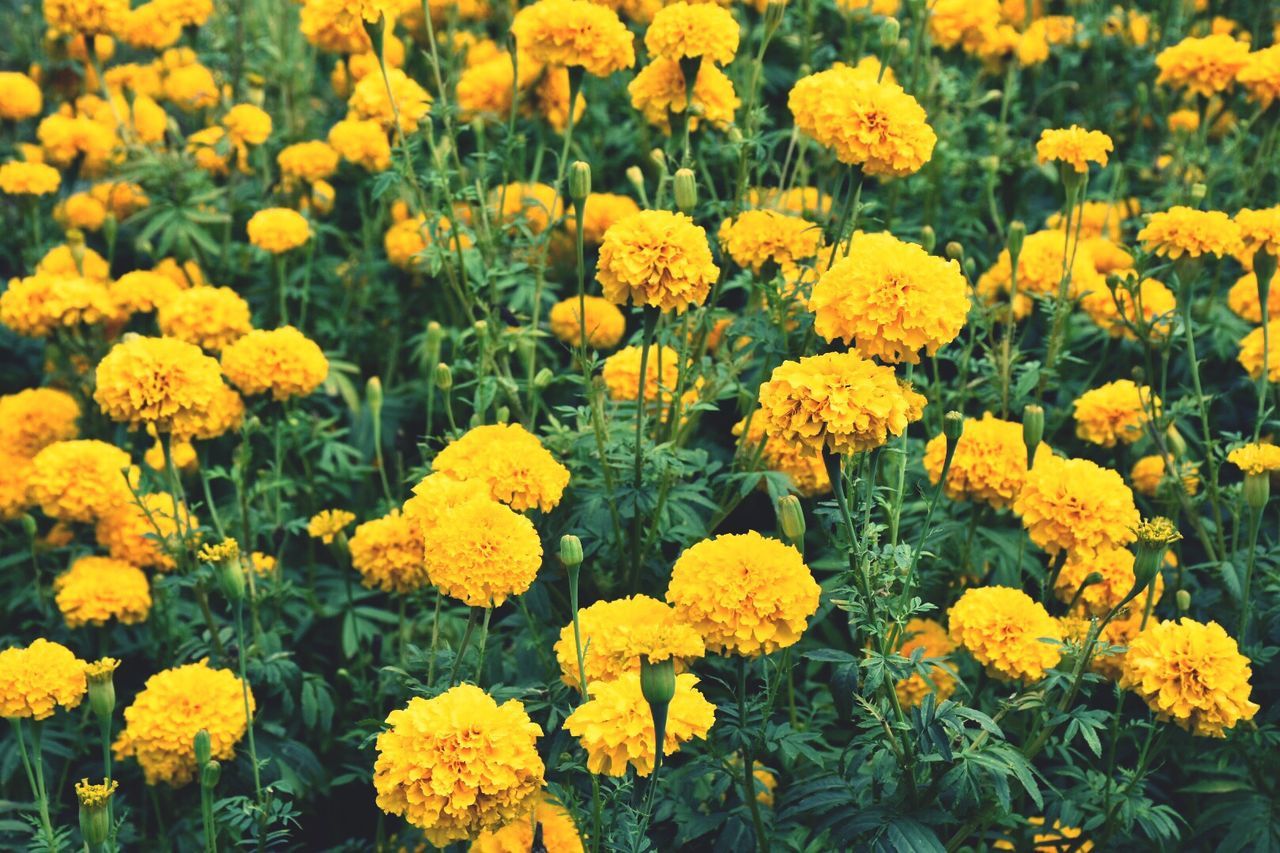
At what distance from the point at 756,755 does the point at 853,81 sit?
1.35 m

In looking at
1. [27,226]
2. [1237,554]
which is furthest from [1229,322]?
[27,226]

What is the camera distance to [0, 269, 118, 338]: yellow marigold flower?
11.4ft

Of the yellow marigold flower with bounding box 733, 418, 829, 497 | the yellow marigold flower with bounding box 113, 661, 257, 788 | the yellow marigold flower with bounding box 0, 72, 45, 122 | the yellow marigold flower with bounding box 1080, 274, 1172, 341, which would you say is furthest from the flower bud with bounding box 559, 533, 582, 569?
the yellow marigold flower with bounding box 0, 72, 45, 122

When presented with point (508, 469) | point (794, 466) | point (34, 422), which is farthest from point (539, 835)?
point (34, 422)

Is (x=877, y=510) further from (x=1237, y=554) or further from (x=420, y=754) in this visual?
(x=420, y=754)

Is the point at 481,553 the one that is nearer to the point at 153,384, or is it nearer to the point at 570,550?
the point at 570,550

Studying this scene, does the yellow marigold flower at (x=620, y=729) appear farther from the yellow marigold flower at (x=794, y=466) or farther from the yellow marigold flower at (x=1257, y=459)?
the yellow marigold flower at (x=1257, y=459)

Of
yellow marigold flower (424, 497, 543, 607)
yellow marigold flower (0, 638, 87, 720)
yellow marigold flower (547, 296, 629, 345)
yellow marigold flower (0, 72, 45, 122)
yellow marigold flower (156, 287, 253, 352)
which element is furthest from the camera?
yellow marigold flower (0, 72, 45, 122)

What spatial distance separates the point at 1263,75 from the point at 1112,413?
1197 mm

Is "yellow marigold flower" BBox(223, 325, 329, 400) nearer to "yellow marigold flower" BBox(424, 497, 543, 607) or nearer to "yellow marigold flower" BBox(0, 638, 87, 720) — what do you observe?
"yellow marigold flower" BBox(0, 638, 87, 720)

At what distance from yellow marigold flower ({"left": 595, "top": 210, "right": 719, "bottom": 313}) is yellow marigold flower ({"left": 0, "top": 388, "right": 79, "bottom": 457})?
187cm

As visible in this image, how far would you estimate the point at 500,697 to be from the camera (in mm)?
2412

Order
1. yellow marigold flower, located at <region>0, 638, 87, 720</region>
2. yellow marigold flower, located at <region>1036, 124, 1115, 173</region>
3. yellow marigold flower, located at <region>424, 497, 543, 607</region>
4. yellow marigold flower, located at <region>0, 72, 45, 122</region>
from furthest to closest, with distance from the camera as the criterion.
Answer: yellow marigold flower, located at <region>0, 72, 45, 122</region>
yellow marigold flower, located at <region>1036, 124, 1115, 173</region>
yellow marigold flower, located at <region>0, 638, 87, 720</region>
yellow marigold flower, located at <region>424, 497, 543, 607</region>

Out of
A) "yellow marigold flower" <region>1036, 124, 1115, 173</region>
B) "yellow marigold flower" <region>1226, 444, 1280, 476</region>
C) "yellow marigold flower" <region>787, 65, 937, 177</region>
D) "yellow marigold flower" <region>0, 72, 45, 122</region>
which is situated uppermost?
"yellow marigold flower" <region>787, 65, 937, 177</region>
